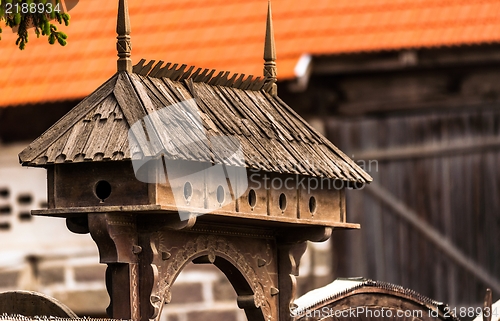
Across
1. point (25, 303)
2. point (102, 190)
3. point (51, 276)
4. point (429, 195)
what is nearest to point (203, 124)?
point (102, 190)

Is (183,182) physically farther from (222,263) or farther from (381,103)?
(381,103)

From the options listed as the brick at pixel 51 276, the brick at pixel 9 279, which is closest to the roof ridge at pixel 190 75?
the brick at pixel 51 276

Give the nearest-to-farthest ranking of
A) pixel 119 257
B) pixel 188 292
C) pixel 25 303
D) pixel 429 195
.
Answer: pixel 119 257
pixel 25 303
pixel 429 195
pixel 188 292

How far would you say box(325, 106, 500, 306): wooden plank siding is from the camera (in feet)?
30.5

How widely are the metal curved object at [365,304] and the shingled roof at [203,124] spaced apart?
68 cm

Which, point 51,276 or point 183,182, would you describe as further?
point 51,276

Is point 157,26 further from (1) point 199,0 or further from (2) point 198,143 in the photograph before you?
(2) point 198,143

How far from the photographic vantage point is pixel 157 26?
1006cm

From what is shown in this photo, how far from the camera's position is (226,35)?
9688mm

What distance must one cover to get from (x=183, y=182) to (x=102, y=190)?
35cm

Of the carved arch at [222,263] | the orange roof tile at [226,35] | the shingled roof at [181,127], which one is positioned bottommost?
the carved arch at [222,263]

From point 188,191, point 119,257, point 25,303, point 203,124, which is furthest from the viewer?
point 25,303

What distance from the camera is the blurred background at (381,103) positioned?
9.12 metres

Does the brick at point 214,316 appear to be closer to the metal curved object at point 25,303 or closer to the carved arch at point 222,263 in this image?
the carved arch at point 222,263
